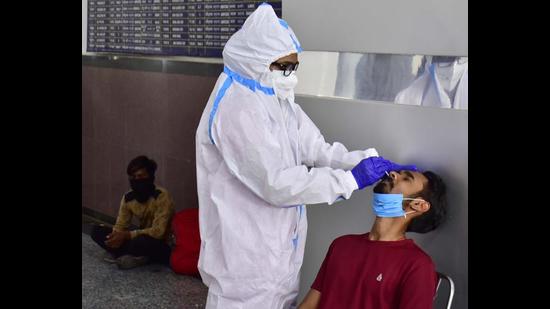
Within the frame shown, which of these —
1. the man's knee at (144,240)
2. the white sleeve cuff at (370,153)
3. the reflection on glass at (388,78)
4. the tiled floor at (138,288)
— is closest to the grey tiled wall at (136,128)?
the man's knee at (144,240)

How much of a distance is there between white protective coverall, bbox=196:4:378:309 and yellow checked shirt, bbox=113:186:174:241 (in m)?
1.42

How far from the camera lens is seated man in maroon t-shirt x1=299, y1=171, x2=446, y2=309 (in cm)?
254

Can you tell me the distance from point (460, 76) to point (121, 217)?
248 cm

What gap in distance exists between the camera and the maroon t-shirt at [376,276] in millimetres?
2479

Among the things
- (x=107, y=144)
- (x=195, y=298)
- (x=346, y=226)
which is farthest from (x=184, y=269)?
(x=346, y=226)

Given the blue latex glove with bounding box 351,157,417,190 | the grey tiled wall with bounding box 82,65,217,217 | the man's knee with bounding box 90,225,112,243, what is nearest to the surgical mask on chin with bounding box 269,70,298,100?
the blue latex glove with bounding box 351,157,417,190

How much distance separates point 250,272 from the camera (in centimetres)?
291

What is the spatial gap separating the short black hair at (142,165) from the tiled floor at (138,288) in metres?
0.52

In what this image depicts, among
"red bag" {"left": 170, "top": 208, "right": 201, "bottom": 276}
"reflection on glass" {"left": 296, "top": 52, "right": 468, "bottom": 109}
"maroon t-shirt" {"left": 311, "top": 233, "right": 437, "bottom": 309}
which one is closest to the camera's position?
"maroon t-shirt" {"left": 311, "top": 233, "right": 437, "bottom": 309}

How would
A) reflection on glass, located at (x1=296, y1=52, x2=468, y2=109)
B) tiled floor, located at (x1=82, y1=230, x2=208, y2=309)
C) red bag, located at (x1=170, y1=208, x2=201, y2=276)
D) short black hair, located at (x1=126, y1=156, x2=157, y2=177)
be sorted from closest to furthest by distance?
reflection on glass, located at (x1=296, y1=52, x2=468, y2=109) < tiled floor, located at (x1=82, y1=230, x2=208, y2=309) < red bag, located at (x1=170, y1=208, x2=201, y2=276) < short black hair, located at (x1=126, y1=156, x2=157, y2=177)

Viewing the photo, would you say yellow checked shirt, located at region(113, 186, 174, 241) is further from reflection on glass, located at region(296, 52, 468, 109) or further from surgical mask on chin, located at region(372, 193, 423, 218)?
surgical mask on chin, located at region(372, 193, 423, 218)

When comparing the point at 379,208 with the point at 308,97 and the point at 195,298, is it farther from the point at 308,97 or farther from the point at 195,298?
the point at 195,298

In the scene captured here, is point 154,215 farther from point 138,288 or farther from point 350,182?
point 350,182

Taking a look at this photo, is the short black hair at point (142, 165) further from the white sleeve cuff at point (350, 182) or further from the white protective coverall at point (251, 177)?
the white sleeve cuff at point (350, 182)
